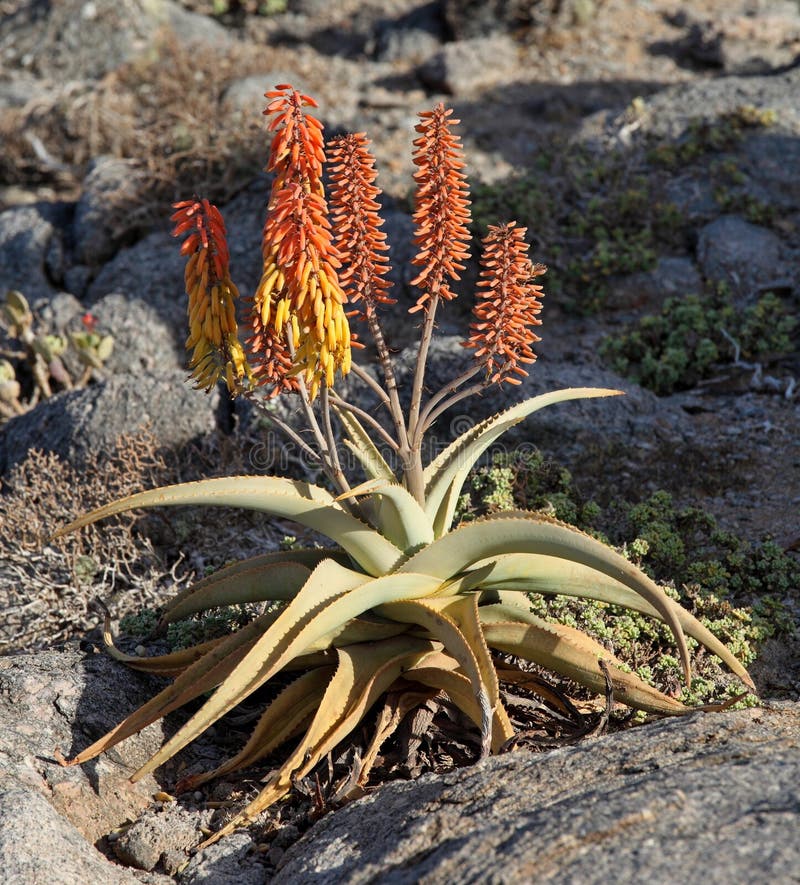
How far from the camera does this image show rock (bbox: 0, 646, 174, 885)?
268 cm

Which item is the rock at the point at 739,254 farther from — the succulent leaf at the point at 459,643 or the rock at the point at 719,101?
the succulent leaf at the point at 459,643

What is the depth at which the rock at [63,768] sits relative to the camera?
268 cm

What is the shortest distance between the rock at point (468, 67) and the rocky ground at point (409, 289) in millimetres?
28

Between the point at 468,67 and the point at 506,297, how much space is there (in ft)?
25.6

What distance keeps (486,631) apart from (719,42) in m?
9.02

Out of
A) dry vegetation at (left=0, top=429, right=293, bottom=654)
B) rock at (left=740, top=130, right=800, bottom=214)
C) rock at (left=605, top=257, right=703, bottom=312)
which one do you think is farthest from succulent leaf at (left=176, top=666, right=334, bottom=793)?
rock at (left=740, top=130, right=800, bottom=214)

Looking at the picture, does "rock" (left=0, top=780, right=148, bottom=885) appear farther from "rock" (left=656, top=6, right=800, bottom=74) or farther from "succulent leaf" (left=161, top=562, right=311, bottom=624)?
"rock" (left=656, top=6, right=800, bottom=74)

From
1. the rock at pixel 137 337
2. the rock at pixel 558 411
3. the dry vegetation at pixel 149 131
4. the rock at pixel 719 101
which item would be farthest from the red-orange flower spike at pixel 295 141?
the rock at pixel 719 101

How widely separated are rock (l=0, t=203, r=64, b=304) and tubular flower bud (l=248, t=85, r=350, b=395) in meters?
5.43

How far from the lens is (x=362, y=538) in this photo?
3.23 m

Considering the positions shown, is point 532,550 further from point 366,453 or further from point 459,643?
point 366,453

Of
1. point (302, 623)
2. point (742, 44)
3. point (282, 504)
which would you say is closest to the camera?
point (302, 623)

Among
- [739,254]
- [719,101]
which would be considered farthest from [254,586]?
[719,101]

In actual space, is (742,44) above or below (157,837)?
above
